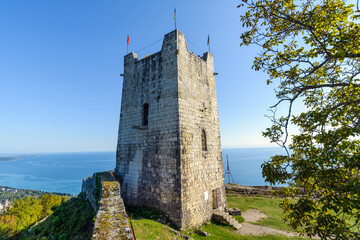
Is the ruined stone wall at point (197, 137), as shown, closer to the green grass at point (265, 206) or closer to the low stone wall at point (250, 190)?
the green grass at point (265, 206)

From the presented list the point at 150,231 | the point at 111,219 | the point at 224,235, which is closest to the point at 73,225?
the point at 150,231

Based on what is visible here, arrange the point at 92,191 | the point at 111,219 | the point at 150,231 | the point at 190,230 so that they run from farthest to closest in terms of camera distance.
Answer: the point at 92,191, the point at 190,230, the point at 150,231, the point at 111,219

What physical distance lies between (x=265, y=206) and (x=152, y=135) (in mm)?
11699

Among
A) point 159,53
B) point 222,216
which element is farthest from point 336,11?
point 222,216

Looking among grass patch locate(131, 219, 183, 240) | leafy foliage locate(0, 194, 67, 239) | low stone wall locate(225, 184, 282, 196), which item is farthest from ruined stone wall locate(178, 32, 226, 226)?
leafy foliage locate(0, 194, 67, 239)

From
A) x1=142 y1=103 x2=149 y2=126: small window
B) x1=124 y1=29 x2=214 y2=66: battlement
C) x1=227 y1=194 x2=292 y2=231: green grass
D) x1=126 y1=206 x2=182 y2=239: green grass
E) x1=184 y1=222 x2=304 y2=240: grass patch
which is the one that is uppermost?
x1=124 y1=29 x2=214 y2=66: battlement

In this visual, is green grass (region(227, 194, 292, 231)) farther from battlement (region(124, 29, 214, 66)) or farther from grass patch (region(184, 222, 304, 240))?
battlement (region(124, 29, 214, 66))

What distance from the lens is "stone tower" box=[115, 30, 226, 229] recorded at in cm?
1022

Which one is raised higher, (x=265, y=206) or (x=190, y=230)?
(x=190, y=230)

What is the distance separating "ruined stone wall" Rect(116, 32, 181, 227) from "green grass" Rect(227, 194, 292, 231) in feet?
21.6

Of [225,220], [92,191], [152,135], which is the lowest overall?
[225,220]

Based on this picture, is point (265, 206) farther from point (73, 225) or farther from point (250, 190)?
point (73, 225)

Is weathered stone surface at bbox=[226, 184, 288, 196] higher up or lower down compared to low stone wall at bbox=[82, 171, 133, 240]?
lower down

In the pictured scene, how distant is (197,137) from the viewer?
Result: 11.6 m
